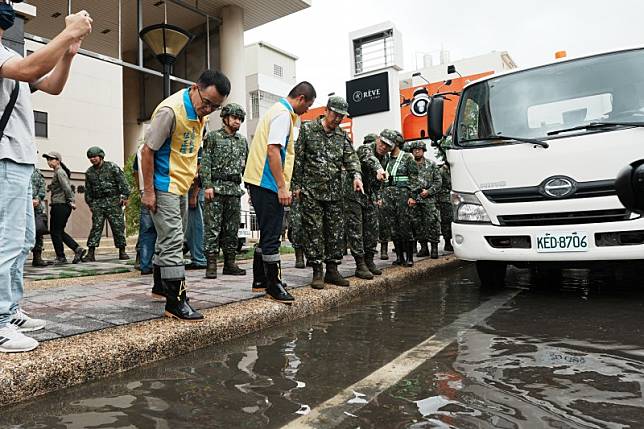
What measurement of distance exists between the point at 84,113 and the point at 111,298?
17.3 meters

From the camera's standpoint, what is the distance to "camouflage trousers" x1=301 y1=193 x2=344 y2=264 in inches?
168

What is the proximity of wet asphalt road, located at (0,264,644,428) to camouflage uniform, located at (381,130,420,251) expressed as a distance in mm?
2602

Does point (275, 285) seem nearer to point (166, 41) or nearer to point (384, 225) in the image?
point (384, 225)

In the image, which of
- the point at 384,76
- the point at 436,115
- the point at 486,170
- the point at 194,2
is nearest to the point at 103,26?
the point at 194,2

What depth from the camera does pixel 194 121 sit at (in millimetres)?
3174

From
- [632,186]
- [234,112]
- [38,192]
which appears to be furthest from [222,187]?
[632,186]

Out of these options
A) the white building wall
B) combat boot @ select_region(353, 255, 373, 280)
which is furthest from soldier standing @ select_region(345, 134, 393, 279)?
the white building wall

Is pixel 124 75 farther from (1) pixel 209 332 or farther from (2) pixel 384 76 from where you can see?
(1) pixel 209 332

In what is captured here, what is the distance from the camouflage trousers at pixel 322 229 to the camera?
14.0 ft

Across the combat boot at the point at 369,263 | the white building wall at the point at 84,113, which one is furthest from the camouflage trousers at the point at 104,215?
the white building wall at the point at 84,113

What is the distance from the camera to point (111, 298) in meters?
3.79

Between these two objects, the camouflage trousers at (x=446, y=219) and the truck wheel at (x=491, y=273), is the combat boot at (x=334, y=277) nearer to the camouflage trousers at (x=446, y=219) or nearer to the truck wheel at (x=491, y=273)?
the truck wheel at (x=491, y=273)

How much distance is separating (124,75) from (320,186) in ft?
59.8

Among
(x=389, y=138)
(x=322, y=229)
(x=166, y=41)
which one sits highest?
(x=166, y=41)
